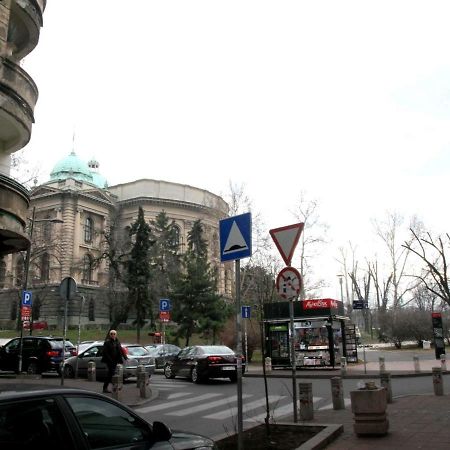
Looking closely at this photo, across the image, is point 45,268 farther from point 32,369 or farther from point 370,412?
point 370,412

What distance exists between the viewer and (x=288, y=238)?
915cm

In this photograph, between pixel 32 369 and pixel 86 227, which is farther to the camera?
pixel 86 227

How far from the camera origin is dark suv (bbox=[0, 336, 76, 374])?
22.3m

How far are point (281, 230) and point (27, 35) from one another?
12270mm

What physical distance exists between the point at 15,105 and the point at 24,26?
10.6ft

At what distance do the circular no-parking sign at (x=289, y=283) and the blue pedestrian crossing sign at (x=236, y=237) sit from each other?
2313mm

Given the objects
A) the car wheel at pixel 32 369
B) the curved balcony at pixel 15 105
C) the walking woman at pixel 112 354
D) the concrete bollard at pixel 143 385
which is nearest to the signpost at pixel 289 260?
the concrete bollard at pixel 143 385

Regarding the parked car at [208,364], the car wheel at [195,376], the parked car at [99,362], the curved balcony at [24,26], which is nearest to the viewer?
the curved balcony at [24,26]

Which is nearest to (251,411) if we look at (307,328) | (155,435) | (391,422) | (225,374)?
(391,422)

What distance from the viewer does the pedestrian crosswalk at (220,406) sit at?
12.0 metres

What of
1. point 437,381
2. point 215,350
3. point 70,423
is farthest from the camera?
point 215,350

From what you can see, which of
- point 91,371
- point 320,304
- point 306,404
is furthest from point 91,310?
point 306,404

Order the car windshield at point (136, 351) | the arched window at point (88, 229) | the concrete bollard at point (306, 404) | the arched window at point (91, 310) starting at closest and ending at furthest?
the concrete bollard at point (306, 404) < the car windshield at point (136, 351) < the arched window at point (91, 310) < the arched window at point (88, 229)

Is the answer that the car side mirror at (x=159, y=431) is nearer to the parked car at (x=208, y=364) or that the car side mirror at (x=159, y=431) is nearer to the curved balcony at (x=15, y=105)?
the curved balcony at (x=15, y=105)
